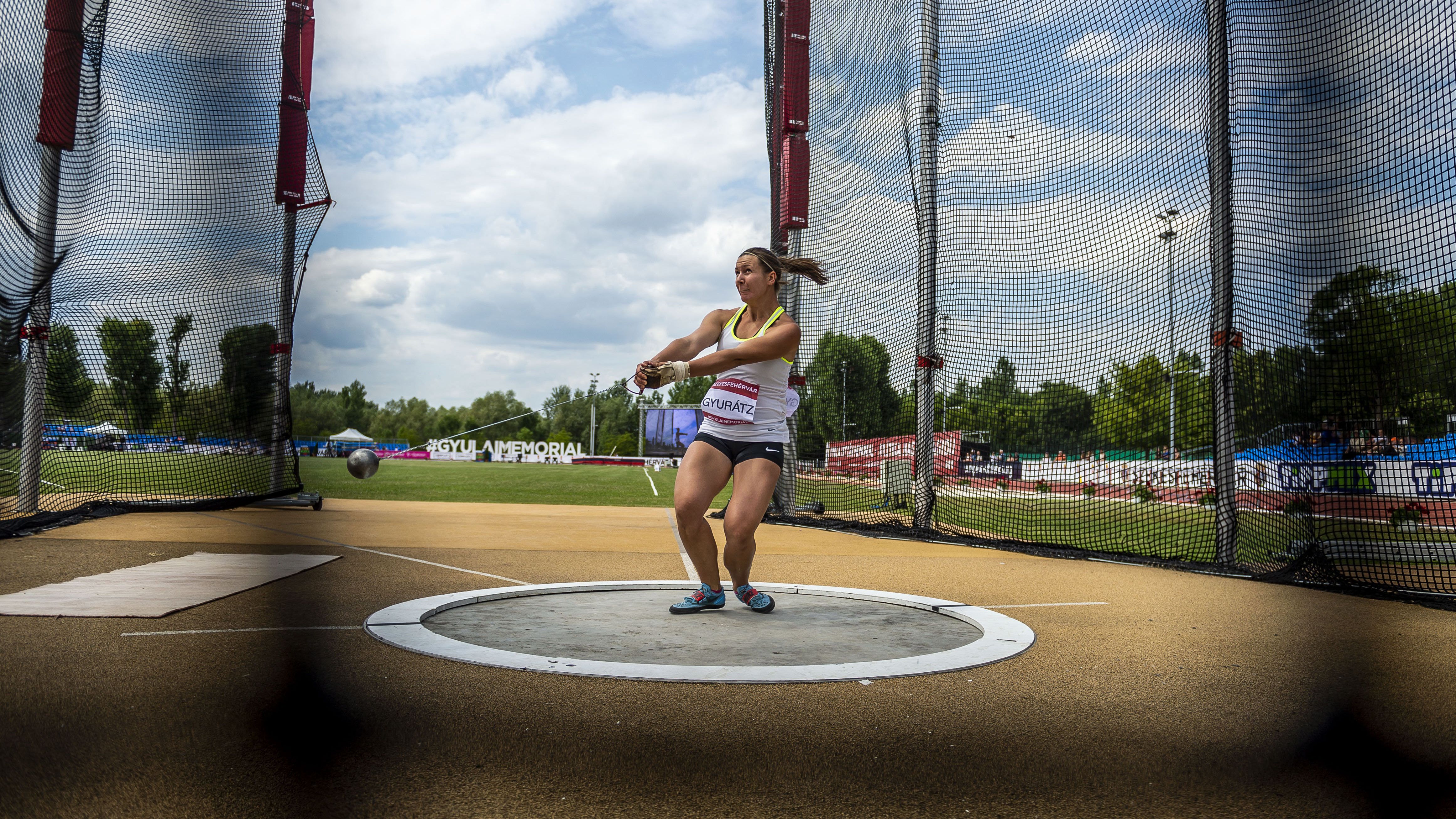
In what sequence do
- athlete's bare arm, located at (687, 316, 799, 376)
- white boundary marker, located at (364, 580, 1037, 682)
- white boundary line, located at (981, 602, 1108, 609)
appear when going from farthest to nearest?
1. white boundary line, located at (981, 602, 1108, 609)
2. athlete's bare arm, located at (687, 316, 799, 376)
3. white boundary marker, located at (364, 580, 1037, 682)

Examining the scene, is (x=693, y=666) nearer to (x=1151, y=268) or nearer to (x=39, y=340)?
(x=1151, y=268)

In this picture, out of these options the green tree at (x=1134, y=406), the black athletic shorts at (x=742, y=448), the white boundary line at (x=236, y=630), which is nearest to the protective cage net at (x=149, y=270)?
the white boundary line at (x=236, y=630)

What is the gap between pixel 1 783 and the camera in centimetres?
185

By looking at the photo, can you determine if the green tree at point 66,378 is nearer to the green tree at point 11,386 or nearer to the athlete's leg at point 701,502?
the green tree at point 11,386

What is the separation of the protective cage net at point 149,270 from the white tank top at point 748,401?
7.94ft

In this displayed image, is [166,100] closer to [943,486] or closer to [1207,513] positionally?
[1207,513]

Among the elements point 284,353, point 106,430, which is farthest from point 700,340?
point 106,430

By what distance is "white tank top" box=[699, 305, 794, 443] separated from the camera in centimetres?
438

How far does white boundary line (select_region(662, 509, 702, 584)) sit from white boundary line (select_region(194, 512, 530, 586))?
3.44ft

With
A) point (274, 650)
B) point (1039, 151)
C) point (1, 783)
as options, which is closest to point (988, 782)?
point (1, 783)

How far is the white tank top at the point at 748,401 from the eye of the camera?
14.4ft

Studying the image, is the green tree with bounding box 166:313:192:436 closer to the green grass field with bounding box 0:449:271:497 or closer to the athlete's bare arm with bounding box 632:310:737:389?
the green grass field with bounding box 0:449:271:497

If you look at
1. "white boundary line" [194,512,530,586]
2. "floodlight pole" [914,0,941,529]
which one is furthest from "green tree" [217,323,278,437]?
"floodlight pole" [914,0,941,529]

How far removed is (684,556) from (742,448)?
3.01 m
